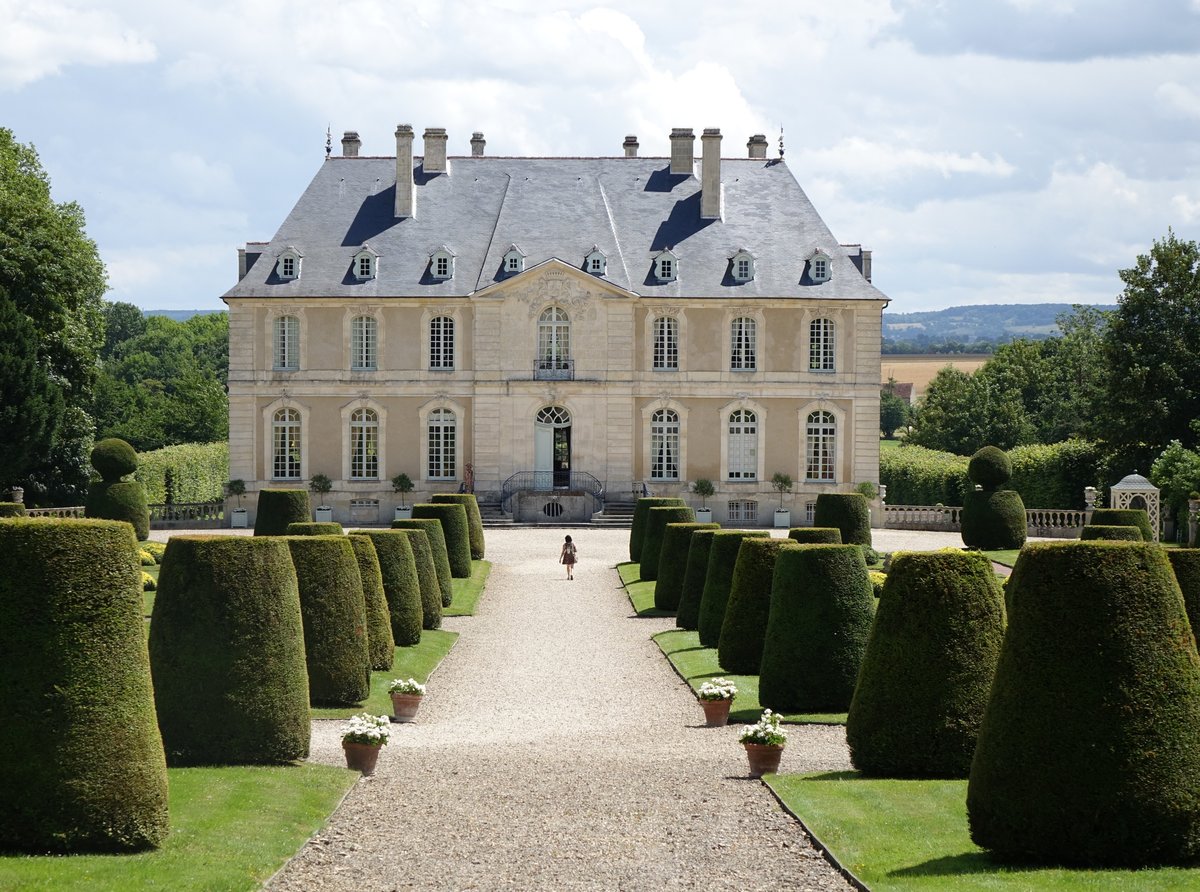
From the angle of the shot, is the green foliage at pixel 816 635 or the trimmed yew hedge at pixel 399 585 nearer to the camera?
the green foliage at pixel 816 635

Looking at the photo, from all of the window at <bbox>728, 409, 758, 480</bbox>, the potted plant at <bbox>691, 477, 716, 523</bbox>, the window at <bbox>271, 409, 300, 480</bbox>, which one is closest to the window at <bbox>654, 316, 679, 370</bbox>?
the window at <bbox>728, 409, 758, 480</bbox>

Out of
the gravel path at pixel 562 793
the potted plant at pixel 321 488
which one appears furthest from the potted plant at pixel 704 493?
the gravel path at pixel 562 793

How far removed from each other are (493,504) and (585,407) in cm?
376

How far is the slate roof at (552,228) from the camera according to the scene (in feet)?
153

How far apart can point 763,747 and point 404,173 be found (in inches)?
1475

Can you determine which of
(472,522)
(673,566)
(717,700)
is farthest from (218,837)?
(472,522)

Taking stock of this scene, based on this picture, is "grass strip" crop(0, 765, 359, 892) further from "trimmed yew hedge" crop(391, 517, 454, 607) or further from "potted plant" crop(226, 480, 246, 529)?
"potted plant" crop(226, 480, 246, 529)

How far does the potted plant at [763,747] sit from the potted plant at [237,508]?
1302 inches

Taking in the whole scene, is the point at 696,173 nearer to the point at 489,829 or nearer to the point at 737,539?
the point at 737,539

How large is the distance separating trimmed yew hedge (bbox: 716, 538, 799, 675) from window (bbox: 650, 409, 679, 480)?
27691mm

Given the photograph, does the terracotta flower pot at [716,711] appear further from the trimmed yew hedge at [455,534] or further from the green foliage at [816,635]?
the trimmed yew hedge at [455,534]

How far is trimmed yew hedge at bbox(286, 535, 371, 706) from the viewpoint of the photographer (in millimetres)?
16594

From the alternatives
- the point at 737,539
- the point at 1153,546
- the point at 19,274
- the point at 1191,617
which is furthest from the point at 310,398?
the point at 1153,546

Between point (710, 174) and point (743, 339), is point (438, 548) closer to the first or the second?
point (743, 339)
